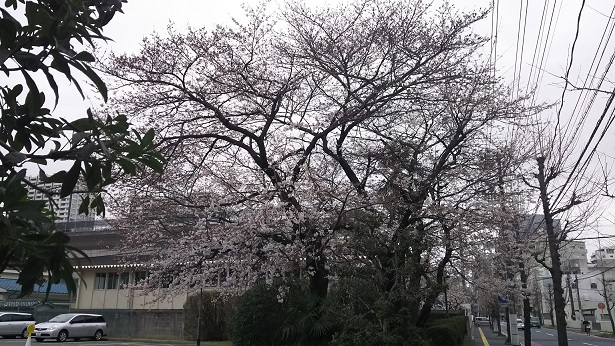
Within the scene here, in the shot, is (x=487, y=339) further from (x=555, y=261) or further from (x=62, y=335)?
(x=62, y=335)

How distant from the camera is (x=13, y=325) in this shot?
3030 cm

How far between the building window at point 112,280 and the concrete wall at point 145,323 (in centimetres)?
283

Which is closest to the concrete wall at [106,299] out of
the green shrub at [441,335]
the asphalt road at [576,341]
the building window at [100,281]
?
the building window at [100,281]

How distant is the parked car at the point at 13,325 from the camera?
30.0m

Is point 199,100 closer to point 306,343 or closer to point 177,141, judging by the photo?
point 177,141

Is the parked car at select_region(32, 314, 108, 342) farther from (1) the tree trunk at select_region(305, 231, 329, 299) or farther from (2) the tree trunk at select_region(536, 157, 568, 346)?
(2) the tree trunk at select_region(536, 157, 568, 346)

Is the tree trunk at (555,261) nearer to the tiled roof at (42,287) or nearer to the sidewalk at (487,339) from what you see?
the tiled roof at (42,287)

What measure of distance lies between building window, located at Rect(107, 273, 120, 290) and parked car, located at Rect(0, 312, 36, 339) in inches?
248

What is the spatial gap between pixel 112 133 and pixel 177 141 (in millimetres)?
11481

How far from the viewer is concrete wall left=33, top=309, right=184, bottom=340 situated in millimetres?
31156

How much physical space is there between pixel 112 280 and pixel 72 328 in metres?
7.66

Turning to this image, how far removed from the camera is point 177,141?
14.0 m

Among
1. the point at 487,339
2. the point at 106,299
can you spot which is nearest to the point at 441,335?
the point at 487,339

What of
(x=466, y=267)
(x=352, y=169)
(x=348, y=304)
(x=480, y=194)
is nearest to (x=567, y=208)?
(x=480, y=194)
